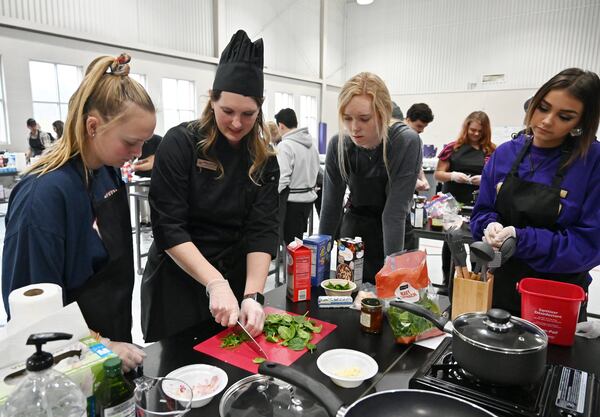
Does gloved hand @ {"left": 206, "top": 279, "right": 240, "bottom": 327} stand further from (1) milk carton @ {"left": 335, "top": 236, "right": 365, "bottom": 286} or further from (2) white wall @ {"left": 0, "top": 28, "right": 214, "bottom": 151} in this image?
(2) white wall @ {"left": 0, "top": 28, "right": 214, "bottom": 151}

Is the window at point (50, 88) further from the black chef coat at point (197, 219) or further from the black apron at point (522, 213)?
the black apron at point (522, 213)

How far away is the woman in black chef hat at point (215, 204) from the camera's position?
1.38m

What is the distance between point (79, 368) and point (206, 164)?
2.80 feet

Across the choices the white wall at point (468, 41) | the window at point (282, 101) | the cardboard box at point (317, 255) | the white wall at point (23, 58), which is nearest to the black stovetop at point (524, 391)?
the cardboard box at point (317, 255)

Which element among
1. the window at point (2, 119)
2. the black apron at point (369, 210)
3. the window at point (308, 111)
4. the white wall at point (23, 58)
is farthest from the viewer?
the window at point (308, 111)

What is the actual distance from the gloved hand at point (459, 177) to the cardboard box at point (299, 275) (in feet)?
8.18

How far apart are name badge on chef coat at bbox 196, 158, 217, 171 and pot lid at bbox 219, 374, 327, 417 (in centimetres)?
76

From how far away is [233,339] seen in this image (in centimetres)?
115

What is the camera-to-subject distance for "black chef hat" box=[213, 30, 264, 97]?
4.56 feet

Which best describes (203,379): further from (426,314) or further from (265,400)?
(426,314)

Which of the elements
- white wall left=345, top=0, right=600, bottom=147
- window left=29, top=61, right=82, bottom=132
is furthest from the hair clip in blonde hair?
white wall left=345, top=0, right=600, bottom=147

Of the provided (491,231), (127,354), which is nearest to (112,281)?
(127,354)

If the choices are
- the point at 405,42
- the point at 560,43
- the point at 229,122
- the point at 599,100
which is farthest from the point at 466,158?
the point at 405,42

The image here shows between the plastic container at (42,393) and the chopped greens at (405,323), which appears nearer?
the plastic container at (42,393)
